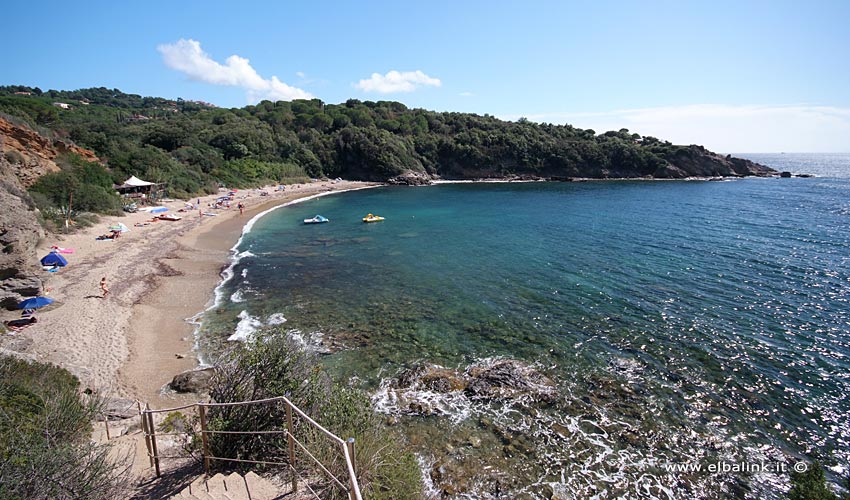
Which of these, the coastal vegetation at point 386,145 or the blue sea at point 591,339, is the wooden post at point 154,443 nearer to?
the blue sea at point 591,339

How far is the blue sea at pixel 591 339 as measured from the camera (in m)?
11.7

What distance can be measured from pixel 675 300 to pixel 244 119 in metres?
105

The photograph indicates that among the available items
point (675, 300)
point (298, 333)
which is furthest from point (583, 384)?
point (298, 333)

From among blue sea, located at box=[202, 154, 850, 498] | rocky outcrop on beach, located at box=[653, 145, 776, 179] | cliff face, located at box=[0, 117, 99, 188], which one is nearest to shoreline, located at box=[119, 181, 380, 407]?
blue sea, located at box=[202, 154, 850, 498]

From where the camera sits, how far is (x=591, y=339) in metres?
18.4

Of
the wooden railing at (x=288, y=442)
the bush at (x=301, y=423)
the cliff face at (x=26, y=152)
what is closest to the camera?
the wooden railing at (x=288, y=442)

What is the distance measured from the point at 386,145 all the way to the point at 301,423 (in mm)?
93184

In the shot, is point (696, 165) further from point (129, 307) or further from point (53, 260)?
point (53, 260)

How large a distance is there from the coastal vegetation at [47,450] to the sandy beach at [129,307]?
195 inches

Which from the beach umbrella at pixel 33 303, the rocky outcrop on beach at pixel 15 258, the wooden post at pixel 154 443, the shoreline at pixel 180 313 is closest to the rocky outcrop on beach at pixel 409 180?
the shoreline at pixel 180 313

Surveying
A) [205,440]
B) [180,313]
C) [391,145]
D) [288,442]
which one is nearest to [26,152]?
[180,313]

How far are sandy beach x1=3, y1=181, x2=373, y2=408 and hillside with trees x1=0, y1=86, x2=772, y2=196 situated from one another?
136 ft

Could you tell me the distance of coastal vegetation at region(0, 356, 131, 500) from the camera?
18.3ft

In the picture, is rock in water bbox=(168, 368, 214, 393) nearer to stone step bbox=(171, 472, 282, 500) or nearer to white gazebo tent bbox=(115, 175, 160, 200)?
stone step bbox=(171, 472, 282, 500)
